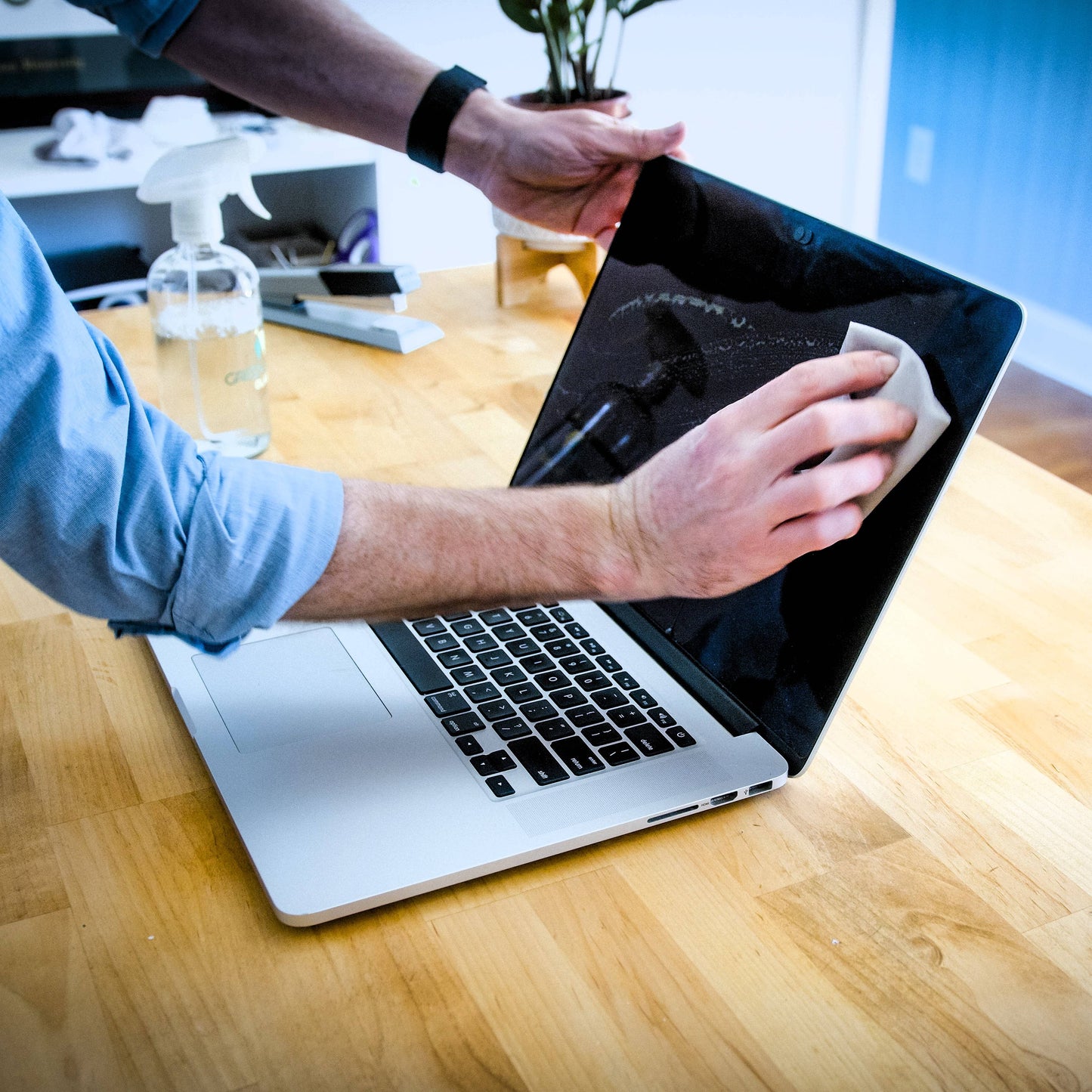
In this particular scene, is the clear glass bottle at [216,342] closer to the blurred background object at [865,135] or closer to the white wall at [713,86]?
the blurred background object at [865,135]

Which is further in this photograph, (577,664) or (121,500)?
(577,664)

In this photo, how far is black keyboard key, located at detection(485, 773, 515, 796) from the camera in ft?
1.80

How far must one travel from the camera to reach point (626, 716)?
23.9 inches

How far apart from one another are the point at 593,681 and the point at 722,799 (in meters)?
0.10

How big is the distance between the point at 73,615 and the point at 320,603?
284mm

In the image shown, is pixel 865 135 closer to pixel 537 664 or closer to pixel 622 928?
pixel 537 664

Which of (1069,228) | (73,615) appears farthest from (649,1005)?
(1069,228)

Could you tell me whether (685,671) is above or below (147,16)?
below

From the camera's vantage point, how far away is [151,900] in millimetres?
517

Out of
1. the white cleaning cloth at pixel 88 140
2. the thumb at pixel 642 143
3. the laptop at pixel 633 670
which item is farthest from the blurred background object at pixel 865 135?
the laptop at pixel 633 670

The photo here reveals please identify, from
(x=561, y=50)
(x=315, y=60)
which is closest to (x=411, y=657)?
(x=315, y=60)

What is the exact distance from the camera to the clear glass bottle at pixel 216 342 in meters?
0.94

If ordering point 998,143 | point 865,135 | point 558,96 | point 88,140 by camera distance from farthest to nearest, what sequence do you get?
point 865,135
point 998,143
point 88,140
point 558,96

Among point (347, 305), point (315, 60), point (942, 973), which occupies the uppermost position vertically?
point (315, 60)
